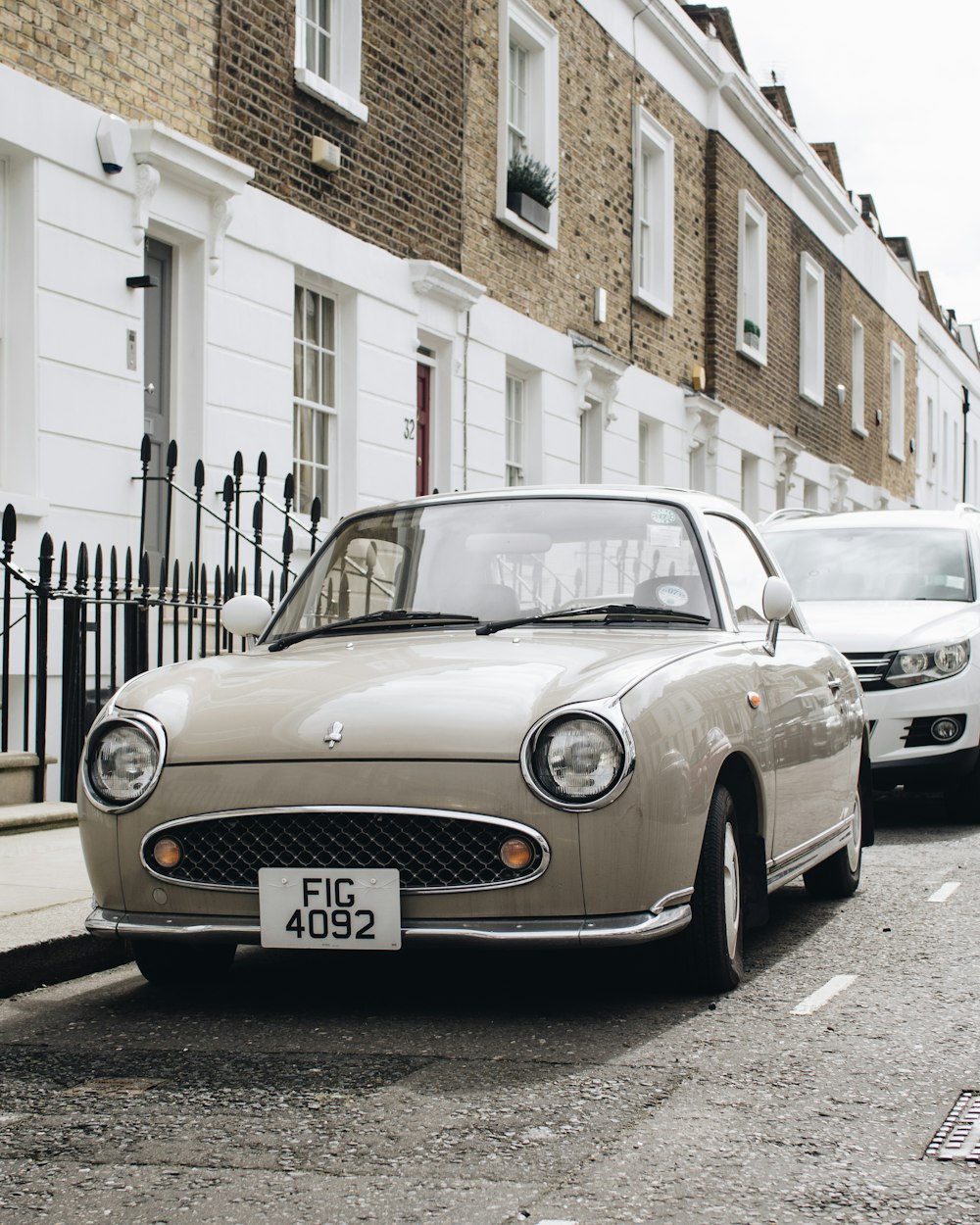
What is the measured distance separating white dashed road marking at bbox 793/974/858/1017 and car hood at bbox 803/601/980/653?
4.40 metres

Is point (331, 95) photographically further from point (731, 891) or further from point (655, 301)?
point (731, 891)

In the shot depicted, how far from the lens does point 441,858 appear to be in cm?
457

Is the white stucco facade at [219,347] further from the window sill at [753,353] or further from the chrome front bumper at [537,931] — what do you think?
the chrome front bumper at [537,931]

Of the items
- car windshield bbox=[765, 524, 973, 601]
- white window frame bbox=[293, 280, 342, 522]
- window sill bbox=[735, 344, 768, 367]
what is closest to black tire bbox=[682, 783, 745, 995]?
car windshield bbox=[765, 524, 973, 601]

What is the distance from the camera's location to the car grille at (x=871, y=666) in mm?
9766

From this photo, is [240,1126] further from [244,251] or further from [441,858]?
[244,251]

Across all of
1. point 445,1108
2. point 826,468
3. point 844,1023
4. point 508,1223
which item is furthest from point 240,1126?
point 826,468

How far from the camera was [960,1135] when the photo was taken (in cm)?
370

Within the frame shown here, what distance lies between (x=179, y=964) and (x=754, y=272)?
887 inches

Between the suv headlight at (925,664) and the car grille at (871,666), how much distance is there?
33mm

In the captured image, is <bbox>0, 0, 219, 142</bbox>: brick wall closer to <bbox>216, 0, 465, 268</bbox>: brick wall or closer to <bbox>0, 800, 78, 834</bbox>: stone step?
<bbox>216, 0, 465, 268</bbox>: brick wall

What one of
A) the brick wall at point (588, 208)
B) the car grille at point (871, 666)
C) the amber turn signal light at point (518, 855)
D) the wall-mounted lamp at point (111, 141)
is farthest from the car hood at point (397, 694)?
the brick wall at point (588, 208)

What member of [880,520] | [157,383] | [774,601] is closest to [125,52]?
[157,383]

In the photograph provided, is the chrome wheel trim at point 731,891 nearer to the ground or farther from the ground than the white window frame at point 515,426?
nearer to the ground
